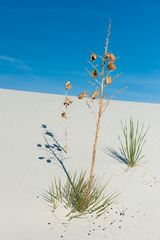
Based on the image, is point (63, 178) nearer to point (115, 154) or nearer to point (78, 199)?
point (78, 199)

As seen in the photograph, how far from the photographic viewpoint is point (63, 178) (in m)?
5.87

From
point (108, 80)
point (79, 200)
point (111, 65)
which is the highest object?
point (111, 65)

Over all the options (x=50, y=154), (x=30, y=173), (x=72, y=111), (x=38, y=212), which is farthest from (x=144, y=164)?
(x=72, y=111)

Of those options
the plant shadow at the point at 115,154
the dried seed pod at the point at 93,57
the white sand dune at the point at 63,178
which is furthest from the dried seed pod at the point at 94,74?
the plant shadow at the point at 115,154

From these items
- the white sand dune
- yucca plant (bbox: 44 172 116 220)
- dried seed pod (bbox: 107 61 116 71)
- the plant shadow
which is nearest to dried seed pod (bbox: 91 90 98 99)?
dried seed pod (bbox: 107 61 116 71)

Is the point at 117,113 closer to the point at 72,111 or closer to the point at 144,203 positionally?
the point at 72,111

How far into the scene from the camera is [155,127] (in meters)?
11.3

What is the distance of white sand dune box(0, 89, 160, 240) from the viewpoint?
4.48 metres

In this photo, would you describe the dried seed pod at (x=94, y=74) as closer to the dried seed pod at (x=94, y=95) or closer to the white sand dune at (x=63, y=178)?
the dried seed pod at (x=94, y=95)

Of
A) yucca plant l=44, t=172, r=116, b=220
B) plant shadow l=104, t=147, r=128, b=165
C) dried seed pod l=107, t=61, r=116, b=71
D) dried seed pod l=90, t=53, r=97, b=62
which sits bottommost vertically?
yucca plant l=44, t=172, r=116, b=220

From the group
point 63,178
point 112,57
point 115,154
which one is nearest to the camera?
point 112,57

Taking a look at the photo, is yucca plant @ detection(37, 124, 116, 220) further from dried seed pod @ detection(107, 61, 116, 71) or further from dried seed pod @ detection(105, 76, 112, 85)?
dried seed pod @ detection(107, 61, 116, 71)

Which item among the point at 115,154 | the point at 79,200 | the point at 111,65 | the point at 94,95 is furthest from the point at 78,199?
the point at 115,154

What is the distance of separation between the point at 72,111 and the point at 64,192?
23.7 feet
